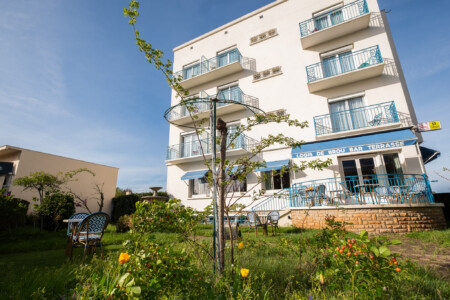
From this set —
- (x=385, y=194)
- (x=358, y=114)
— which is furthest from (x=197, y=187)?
(x=358, y=114)

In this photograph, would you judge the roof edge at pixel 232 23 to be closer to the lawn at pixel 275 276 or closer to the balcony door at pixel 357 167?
the balcony door at pixel 357 167

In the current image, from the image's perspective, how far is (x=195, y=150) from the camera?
14.8 m

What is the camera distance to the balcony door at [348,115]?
10.6m

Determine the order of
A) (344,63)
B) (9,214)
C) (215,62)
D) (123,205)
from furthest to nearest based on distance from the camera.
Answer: (123,205), (215,62), (344,63), (9,214)

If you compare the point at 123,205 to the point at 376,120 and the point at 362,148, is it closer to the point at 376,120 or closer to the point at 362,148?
the point at 362,148

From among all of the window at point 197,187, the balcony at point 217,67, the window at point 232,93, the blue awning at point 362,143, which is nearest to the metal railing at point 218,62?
the balcony at point 217,67

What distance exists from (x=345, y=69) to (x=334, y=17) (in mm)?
3755

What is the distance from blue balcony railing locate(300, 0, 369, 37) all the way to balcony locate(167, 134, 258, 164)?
7729mm

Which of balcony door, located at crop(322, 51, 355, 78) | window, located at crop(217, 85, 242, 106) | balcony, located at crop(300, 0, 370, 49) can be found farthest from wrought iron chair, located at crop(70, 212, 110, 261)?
balcony, located at crop(300, 0, 370, 49)

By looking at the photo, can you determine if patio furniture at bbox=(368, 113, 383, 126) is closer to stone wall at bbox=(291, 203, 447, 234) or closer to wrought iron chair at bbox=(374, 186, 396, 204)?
wrought iron chair at bbox=(374, 186, 396, 204)

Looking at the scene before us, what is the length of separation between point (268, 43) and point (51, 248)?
52.5ft

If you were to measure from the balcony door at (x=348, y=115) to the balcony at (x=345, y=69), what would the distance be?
121 centimetres

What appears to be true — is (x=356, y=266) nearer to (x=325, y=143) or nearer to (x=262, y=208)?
(x=325, y=143)

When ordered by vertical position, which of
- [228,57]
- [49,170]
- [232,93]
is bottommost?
[49,170]
